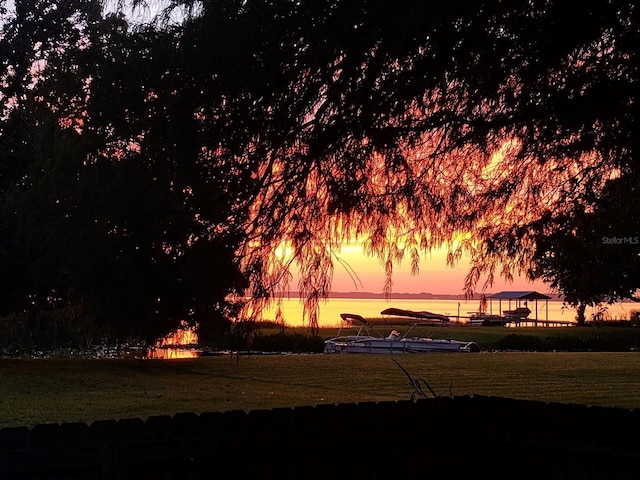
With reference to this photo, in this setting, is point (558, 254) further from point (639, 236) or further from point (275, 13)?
point (275, 13)

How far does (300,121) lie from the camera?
6660 mm

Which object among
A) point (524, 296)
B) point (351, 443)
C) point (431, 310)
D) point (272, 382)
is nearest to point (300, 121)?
point (351, 443)

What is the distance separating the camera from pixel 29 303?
21.8 metres

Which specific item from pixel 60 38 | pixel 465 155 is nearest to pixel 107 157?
pixel 465 155

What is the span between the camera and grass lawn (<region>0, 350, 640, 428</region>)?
557 inches

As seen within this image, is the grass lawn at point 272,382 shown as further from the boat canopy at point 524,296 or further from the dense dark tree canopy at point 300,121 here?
the boat canopy at point 524,296

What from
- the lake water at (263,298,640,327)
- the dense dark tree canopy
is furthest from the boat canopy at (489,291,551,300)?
the dense dark tree canopy

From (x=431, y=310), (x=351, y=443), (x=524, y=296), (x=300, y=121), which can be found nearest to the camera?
(x=351, y=443)

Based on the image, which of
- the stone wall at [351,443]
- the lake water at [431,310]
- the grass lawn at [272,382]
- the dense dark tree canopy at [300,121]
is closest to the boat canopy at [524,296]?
Result: the lake water at [431,310]

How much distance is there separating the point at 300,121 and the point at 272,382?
1188 centimetres

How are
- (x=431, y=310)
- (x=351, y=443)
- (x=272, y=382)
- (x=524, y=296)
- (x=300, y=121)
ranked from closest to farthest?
1. (x=351, y=443)
2. (x=300, y=121)
3. (x=272, y=382)
4. (x=524, y=296)
5. (x=431, y=310)

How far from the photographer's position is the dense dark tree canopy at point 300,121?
6.20 metres

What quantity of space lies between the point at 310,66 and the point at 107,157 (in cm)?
158

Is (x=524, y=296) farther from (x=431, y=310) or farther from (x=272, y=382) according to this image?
(x=272, y=382)
